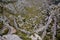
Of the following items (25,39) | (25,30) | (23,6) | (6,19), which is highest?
(23,6)

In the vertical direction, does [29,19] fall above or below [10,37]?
above

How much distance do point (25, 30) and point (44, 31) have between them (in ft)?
0.70

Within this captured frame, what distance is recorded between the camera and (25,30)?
2.18 meters

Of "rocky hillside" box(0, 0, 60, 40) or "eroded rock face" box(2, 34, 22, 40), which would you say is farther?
"rocky hillside" box(0, 0, 60, 40)

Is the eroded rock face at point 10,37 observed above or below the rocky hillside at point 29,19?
below

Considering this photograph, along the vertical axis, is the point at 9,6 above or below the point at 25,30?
above

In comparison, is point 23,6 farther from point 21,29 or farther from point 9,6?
point 21,29

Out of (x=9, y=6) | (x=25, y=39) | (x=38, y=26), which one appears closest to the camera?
(x=25, y=39)

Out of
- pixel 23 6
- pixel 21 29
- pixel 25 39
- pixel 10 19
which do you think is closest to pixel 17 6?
pixel 23 6

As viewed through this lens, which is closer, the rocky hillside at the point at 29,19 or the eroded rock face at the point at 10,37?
the eroded rock face at the point at 10,37

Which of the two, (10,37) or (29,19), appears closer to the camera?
(10,37)

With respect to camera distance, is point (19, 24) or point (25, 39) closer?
point (25, 39)

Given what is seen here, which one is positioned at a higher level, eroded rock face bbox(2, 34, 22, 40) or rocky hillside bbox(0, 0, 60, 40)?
rocky hillside bbox(0, 0, 60, 40)

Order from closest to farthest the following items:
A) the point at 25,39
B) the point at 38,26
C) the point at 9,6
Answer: the point at 25,39 < the point at 38,26 < the point at 9,6
